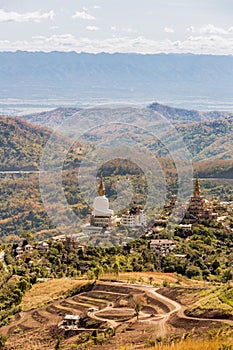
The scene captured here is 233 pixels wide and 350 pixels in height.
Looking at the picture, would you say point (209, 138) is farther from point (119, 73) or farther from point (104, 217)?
point (119, 73)

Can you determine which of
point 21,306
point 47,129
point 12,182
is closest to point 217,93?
point 47,129

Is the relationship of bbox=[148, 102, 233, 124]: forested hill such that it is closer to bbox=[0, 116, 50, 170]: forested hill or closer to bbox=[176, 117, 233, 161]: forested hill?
bbox=[176, 117, 233, 161]: forested hill

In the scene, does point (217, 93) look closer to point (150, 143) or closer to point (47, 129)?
point (47, 129)

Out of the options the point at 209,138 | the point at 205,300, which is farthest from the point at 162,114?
the point at 205,300

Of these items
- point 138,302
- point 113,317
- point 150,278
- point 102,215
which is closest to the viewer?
point 113,317

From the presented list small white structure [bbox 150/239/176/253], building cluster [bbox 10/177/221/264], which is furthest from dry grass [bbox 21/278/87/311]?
small white structure [bbox 150/239/176/253]

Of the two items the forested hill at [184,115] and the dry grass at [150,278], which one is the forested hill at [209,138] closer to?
the forested hill at [184,115]
